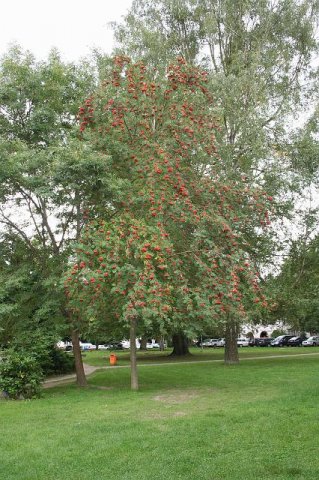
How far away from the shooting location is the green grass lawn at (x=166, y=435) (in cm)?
721

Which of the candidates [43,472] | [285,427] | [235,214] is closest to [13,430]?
[43,472]

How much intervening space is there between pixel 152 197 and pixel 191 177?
2431 mm

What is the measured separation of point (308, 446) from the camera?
797cm

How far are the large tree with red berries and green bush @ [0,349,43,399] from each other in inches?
81.6

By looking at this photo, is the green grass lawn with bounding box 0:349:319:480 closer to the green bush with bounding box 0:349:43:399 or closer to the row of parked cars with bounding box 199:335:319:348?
the green bush with bounding box 0:349:43:399

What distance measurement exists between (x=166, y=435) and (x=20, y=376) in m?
7.71

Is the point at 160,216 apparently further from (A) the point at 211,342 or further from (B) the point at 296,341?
(A) the point at 211,342

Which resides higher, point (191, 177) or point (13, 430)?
point (191, 177)

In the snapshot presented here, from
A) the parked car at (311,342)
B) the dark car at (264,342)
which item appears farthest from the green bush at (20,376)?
the dark car at (264,342)

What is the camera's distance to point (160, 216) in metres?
14.8

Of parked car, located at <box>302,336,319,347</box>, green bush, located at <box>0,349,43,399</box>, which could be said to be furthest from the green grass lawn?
parked car, located at <box>302,336,319,347</box>

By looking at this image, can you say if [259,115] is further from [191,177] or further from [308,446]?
[308,446]

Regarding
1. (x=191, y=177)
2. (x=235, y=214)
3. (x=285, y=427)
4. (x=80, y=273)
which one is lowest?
(x=285, y=427)

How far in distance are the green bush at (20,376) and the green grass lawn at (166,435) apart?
1.79 feet
